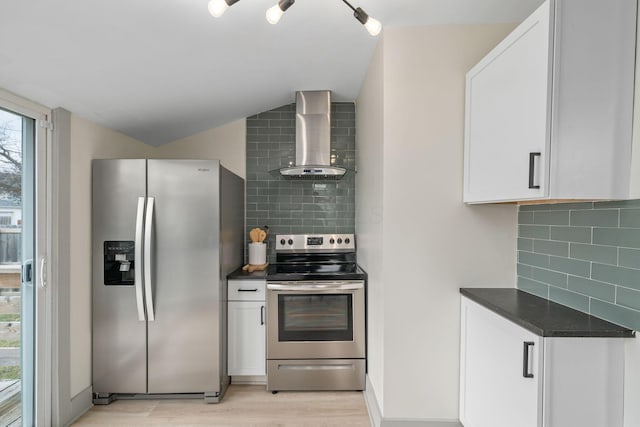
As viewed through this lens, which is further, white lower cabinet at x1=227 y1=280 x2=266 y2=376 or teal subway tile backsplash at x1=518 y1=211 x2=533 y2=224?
white lower cabinet at x1=227 y1=280 x2=266 y2=376

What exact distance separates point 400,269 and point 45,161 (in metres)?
2.25

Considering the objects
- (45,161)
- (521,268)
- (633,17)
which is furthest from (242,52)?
(521,268)

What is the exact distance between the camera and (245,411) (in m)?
2.49

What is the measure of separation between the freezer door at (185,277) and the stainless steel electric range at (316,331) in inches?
17.5

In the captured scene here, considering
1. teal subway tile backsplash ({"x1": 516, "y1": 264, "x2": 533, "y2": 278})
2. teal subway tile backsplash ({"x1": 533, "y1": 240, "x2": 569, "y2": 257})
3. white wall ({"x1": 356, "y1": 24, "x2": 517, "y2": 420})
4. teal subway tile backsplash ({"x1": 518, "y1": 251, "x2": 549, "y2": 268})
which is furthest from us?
white wall ({"x1": 356, "y1": 24, "x2": 517, "y2": 420})

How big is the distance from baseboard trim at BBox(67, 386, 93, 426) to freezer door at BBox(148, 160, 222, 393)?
1.38ft

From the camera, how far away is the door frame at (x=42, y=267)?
6.88 feet

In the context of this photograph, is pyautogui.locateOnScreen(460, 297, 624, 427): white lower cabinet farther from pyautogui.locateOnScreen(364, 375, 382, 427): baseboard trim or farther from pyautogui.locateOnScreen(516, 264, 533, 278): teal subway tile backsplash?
pyautogui.locateOnScreen(364, 375, 382, 427): baseboard trim

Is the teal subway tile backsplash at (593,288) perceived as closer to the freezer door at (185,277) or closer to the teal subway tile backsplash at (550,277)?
the teal subway tile backsplash at (550,277)

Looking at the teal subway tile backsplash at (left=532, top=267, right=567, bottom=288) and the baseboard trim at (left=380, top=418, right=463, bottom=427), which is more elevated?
the teal subway tile backsplash at (left=532, top=267, right=567, bottom=288)

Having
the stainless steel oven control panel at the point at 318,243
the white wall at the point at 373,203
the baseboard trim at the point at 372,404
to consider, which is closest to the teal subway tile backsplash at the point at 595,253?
the white wall at the point at 373,203

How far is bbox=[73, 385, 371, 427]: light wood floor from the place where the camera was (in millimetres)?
2338

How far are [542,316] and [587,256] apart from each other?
1.09 feet

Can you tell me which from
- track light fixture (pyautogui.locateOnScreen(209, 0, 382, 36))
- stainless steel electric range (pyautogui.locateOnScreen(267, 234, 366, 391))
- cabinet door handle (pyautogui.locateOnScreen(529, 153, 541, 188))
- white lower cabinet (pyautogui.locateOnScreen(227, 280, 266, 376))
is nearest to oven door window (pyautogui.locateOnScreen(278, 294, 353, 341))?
stainless steel electric range (pyautogui.locateOnScreen(267, 234, 366, 391))
